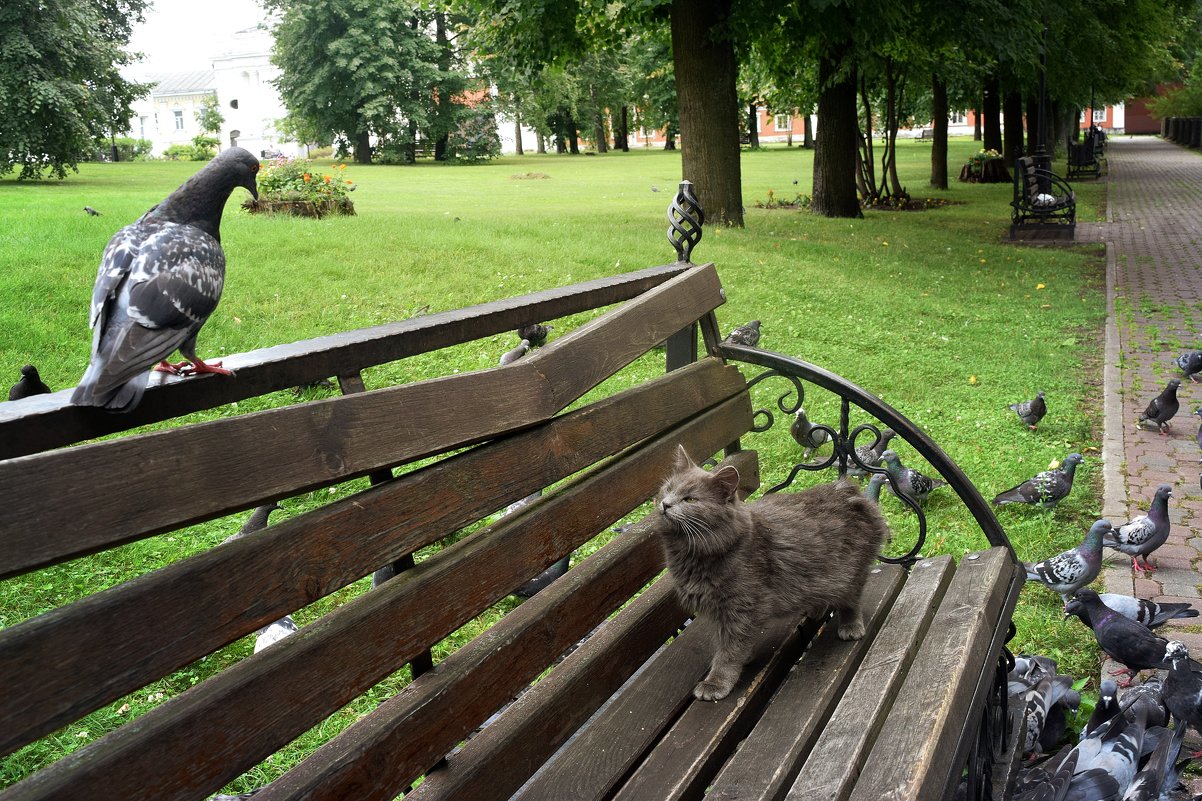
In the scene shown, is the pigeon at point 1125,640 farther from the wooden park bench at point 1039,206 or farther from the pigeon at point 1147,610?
the wooden park bench at point 1039,206

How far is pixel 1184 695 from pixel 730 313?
7281 millimetres

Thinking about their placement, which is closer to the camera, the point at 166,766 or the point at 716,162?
the point at 166,766

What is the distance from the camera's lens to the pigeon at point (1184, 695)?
136 inches

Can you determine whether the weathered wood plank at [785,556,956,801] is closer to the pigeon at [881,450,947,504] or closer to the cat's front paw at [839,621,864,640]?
the cat's front paw at [839,621,864,640]

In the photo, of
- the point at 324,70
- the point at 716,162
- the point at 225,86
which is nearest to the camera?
the point at 716,162

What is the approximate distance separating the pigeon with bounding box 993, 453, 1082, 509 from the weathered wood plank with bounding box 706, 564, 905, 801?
8.98 feet

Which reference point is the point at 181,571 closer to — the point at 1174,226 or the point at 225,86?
the point at 1174,226

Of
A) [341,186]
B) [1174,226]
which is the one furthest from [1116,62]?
[341,186]

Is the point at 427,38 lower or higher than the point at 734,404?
higher

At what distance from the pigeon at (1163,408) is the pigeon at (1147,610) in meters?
3.47

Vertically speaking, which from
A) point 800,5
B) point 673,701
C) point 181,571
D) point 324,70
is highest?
point 324,70

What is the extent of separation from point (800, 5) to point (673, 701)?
46.4 ft

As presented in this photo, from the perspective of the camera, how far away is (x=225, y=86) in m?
79.9

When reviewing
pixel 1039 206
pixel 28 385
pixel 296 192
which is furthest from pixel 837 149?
pixel 28 385
